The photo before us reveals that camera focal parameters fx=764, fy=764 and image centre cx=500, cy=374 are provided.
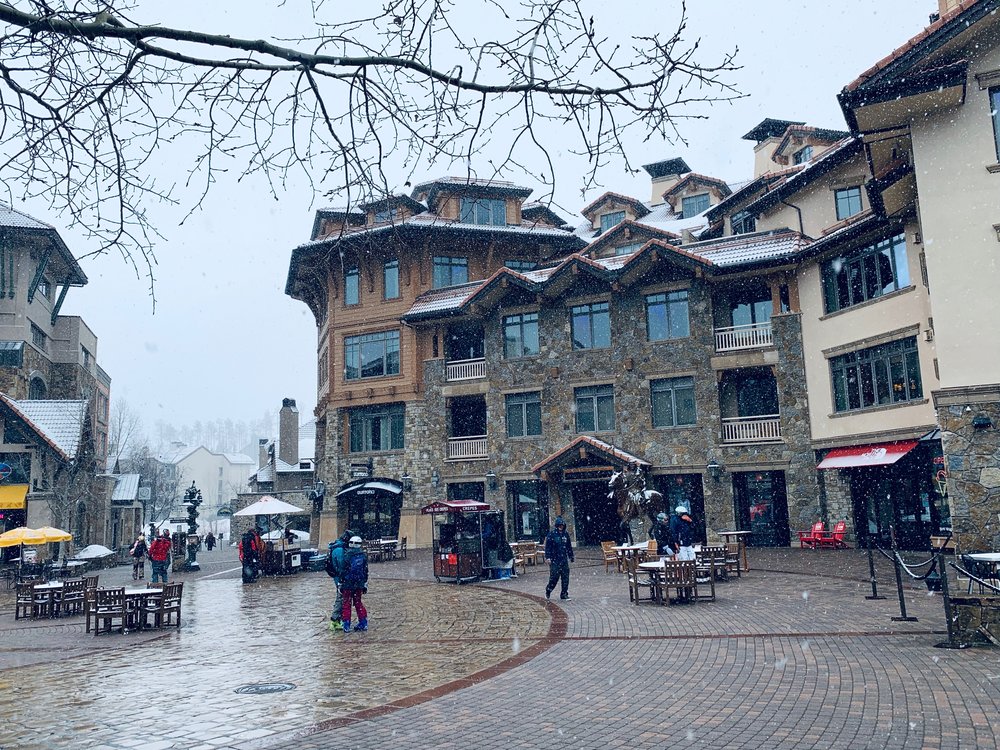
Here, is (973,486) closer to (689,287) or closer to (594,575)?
(594,575)

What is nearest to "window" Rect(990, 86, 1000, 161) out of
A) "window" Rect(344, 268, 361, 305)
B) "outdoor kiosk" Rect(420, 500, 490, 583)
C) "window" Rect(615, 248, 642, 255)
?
"outdoor kiosk" Rect(420, 500, 490, 583)

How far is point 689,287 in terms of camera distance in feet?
96.7

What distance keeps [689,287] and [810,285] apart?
4.36 metres

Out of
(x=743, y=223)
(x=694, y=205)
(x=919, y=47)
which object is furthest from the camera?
(x=694, y=205)

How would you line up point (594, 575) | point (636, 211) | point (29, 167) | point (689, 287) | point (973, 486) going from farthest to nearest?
1. point (636, 211)
2. point (689, 287)
3. point (594, 575)
4. point (973, 486)
5. point (29, 167)

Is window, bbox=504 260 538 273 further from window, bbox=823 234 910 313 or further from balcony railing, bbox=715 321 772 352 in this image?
window, bbox=823 234 910 313

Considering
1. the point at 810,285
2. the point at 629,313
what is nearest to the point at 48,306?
the point at 629,313

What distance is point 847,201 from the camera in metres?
27.1

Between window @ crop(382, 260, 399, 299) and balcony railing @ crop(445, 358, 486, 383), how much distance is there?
4688mm

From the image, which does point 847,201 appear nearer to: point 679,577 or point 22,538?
point 679,577

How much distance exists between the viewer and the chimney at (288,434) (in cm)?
5184

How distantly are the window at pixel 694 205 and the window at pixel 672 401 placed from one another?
13444mm

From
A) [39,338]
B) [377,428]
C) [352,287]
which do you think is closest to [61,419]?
[39,338]

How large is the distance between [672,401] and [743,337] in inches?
140
